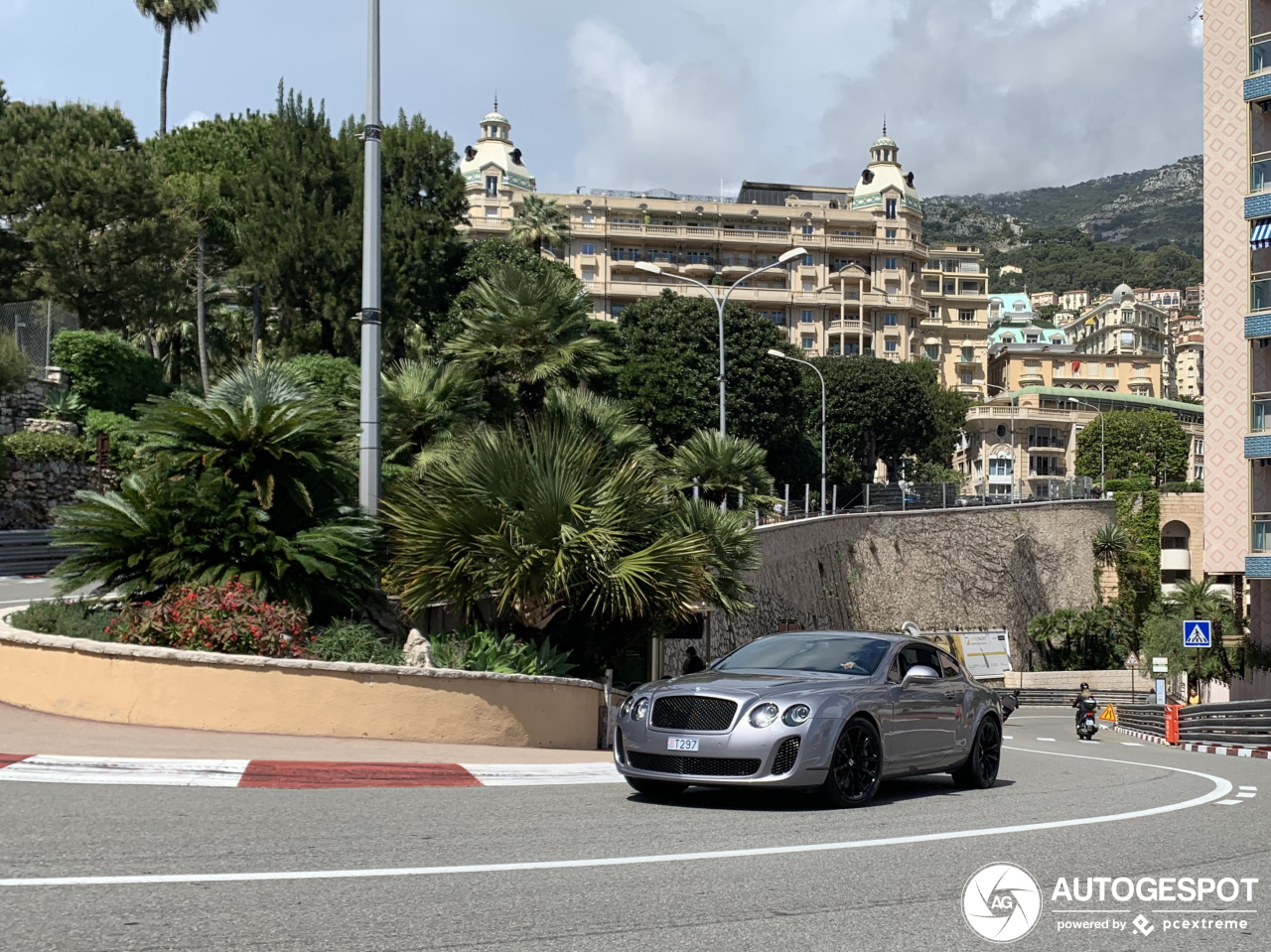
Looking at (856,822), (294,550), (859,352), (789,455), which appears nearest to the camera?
(856,822)

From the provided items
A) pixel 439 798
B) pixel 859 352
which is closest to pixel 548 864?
pixel 439 798

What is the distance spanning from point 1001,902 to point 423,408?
15.8 m

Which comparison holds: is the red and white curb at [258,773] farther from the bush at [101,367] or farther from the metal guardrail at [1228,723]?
the bush at [101,367]

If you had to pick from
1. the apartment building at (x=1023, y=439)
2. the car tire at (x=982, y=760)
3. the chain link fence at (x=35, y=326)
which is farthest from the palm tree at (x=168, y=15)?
the apartment building at (x=1023, y=439)

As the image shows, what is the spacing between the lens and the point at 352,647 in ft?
45.3

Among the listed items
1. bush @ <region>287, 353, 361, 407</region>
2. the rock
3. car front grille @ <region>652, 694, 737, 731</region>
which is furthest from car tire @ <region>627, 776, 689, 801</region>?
bush @ <region>287, 353, 361, 407</region>

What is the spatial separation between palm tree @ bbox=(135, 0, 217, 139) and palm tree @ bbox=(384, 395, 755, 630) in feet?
183

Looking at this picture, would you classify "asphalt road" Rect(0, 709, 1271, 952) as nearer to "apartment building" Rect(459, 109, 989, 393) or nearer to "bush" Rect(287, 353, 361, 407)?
"bush" Rect(287, 353, 361, 407)

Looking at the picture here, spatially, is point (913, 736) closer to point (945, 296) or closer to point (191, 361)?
point (191, 361)

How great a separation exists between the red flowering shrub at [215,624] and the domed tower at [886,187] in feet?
472

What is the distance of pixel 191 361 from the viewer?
192 ft

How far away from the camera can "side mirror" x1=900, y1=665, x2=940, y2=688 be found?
11.0 m

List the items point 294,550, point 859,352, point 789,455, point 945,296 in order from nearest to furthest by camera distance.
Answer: point 294,550, point 789,455, point 859,352, point 945,296

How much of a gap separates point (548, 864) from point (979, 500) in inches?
2720
